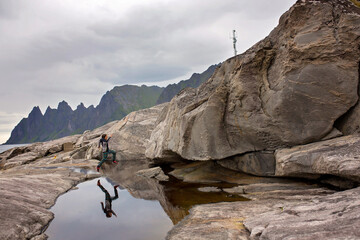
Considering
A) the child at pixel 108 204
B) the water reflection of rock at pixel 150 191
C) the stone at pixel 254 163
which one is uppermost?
the stone at pixel 254 163

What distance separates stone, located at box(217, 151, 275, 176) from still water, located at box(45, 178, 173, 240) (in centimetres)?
635

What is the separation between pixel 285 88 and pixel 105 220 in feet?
38.7

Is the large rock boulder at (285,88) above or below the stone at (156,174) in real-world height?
above

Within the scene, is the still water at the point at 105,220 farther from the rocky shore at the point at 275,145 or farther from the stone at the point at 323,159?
the stone at the point at 323,159

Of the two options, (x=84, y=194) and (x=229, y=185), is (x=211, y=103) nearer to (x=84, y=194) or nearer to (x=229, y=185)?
(x=229, y=185)

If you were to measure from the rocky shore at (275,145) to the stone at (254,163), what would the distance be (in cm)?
6

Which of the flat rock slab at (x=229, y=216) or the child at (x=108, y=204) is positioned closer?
the flat rock slab at (x=229, y=216)

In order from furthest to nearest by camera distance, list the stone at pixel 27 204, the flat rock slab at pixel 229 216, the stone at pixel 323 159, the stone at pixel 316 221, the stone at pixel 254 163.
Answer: the stone at pixel 254 163 → the stone at pixel 323 159 → the stone at pixel 27 204 → the flat rock slab at pixel 229 216 → the stone at pixel 316 221

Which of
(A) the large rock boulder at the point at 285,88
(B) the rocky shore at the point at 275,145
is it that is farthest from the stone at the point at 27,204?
(A) the large rock boulder at the point at 285,88

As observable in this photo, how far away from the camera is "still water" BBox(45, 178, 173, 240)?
32.6 ft

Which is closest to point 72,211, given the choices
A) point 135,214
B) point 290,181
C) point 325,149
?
point 135,214

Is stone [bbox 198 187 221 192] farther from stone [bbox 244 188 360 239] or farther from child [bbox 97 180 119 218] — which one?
stone [bbox 244 188 360 239]

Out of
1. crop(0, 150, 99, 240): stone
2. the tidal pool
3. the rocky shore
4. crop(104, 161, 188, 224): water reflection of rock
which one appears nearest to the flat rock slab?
the rocky shore

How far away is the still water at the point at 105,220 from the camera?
9.95 meters
